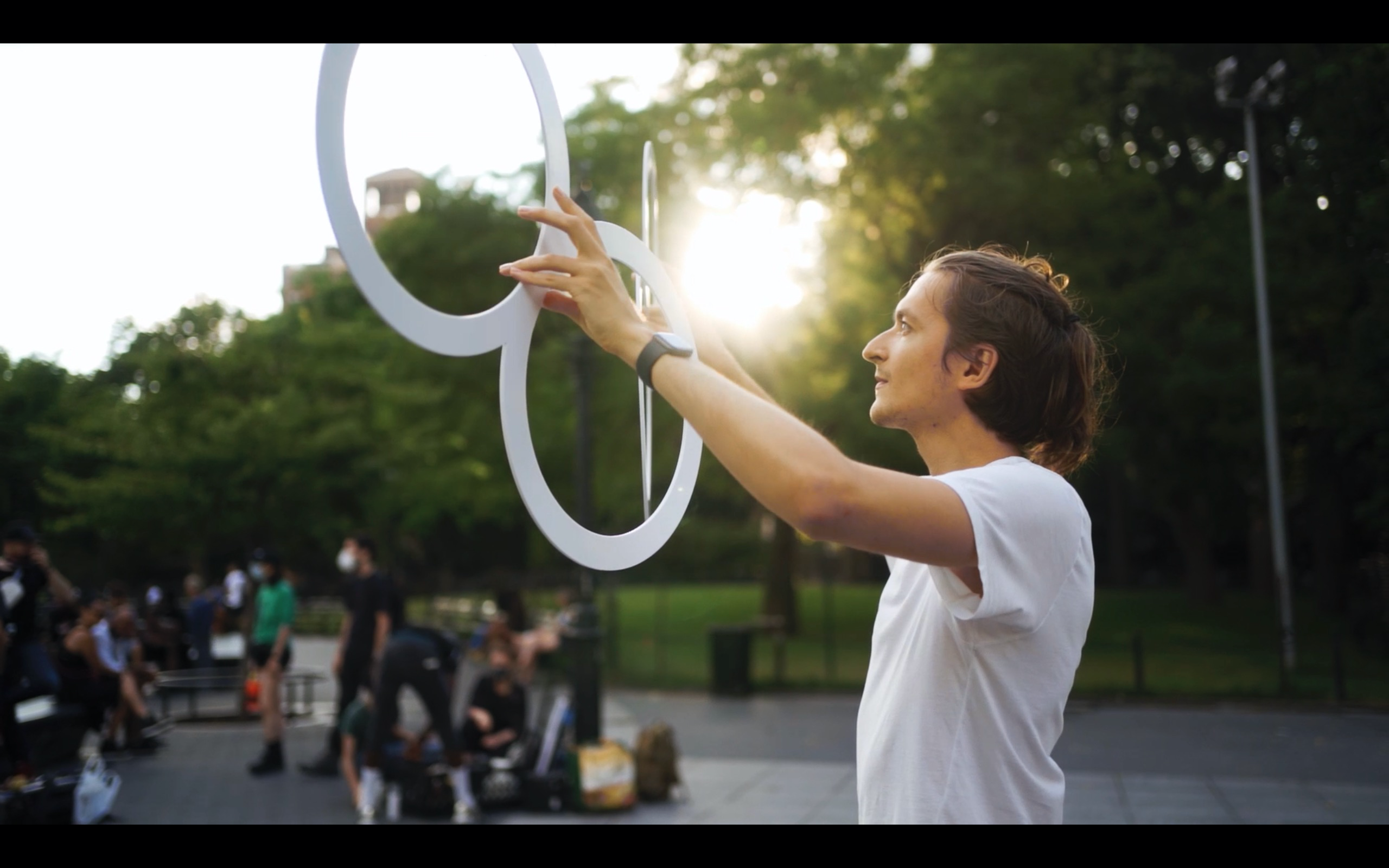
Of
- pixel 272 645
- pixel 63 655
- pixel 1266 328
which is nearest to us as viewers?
pixel 63 655

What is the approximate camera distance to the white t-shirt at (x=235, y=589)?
2141cm

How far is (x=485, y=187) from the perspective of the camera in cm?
2531

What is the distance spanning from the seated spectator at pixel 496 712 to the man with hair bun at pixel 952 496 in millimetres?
8183

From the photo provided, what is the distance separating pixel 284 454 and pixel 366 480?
3.80m

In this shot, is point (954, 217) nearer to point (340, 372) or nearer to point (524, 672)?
point (340, 372)

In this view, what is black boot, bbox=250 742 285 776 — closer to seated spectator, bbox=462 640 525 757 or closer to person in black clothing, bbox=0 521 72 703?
person in black clothing, bbox=0 521 72 703

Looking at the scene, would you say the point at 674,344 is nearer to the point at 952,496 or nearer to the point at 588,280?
the point at 588,280

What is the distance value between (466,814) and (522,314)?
316 inches

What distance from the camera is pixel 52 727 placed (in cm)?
1017

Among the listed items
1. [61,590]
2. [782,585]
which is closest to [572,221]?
[61,590]

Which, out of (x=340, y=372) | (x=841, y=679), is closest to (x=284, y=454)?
(x=340, y=372)

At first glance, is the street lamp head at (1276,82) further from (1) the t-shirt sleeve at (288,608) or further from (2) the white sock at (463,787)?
(1) the t-shirt sleeve at (288,608)

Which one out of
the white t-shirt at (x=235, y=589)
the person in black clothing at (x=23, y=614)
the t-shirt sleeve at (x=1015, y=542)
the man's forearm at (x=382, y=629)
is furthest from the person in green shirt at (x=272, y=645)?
the t-shirt sleeve at (x=1015, y=542)

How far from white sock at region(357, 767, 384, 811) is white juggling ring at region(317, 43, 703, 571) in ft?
26.1
